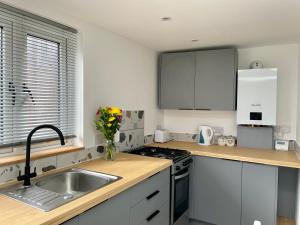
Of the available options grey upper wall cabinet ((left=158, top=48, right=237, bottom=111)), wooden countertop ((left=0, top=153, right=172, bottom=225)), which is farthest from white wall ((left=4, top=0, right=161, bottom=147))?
wooden countertop ((left=0, top=153, right=172, bottom=225))

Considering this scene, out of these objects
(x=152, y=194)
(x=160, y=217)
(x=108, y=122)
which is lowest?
(x=160, y=217)

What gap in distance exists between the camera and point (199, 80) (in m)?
2.84

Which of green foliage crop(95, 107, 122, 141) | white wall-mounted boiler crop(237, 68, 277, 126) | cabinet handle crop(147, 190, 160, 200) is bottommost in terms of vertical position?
cabinet handle crop(147, 190, 160, 200)

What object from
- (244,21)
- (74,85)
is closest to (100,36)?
(74,85)

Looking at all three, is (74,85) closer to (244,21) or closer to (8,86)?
(8,86)

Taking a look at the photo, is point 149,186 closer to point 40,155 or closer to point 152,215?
point 152,215

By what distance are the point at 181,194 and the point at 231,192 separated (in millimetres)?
517

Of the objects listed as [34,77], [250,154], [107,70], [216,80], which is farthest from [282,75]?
[34,77]

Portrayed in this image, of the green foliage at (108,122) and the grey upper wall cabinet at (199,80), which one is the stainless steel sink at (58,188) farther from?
the grey upper wall cabinet at (199,80)

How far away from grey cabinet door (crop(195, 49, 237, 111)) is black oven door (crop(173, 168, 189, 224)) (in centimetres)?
88

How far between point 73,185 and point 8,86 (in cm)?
84

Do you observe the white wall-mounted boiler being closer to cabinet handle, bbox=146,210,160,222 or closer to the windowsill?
cabinet handle, bbox=146,210,160,222

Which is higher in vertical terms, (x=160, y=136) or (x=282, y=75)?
(x=282, y=75)

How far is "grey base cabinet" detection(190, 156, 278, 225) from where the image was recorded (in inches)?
87.7
